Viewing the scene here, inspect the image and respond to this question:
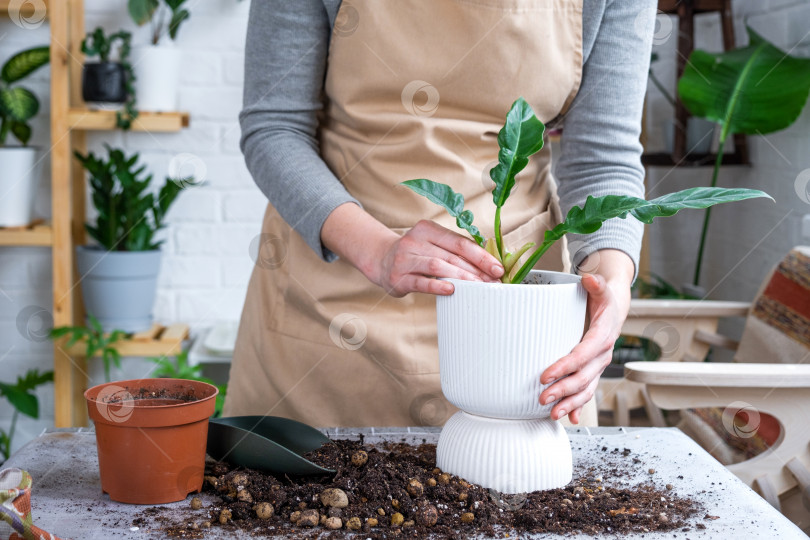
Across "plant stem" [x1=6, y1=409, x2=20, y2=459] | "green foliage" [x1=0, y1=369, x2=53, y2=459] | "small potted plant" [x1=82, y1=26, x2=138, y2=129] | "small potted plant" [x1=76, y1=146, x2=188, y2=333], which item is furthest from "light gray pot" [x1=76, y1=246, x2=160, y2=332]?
"plant stem" [x1=6, y1=409, x2=20, y2=459]

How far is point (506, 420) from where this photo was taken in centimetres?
75

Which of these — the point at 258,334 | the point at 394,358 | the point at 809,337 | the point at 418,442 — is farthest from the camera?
the point at 809,337

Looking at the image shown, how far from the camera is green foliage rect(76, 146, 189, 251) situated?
2.04 metres

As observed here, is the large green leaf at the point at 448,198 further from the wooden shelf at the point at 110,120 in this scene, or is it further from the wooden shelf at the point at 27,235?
the wooden shelf at the point at 27,235

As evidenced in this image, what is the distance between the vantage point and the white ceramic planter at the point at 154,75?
207 centimetres

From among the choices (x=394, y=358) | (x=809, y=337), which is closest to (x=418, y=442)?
(x=394, y=358)

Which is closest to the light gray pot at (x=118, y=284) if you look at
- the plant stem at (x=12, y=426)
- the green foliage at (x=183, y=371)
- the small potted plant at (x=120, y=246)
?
the small potted plant at (x=120, y=246)

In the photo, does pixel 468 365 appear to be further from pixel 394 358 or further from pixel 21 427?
pixel 21 427

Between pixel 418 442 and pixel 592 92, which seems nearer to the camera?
pixel 418 442

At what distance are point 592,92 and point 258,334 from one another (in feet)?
1.85

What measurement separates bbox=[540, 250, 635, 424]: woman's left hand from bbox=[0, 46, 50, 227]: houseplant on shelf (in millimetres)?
1688

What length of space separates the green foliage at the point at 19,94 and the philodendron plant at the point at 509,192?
1.72 metres

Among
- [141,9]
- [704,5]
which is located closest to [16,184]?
[141,9]

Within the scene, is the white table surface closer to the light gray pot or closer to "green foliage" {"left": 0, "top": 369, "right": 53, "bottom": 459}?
the light gray pot
